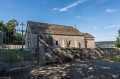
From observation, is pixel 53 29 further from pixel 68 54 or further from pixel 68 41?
pixel 68 54

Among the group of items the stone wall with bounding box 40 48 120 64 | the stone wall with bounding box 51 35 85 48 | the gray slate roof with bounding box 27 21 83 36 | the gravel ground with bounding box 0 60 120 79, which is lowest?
the gravel ground with bounding box 0 60 120 79

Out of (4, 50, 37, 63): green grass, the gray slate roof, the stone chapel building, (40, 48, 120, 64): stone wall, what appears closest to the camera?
(4, 50, 37, 63): green grass

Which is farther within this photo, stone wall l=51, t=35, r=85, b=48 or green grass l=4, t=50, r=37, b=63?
stone wall l=51, t=35, r=85, b=48

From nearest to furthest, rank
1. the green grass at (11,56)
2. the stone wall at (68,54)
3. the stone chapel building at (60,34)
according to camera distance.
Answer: the green grass at (11,56), the stone wall at (68,54), the stone chapel building at (60,34)

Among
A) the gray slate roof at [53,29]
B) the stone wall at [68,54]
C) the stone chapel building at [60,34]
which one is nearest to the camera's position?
the stone wall at [68,54]

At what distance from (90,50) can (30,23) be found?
2082 centimetres


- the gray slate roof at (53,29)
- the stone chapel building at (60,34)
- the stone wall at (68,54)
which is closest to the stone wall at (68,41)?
the stone chapel building at (60,34)

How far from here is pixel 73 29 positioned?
43.3 m

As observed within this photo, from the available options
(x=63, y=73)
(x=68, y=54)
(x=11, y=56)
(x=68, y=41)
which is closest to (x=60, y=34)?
(x=68, y=41)

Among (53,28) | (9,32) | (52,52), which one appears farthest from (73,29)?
(9,32)

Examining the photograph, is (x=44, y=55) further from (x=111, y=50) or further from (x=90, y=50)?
(x=111, y=50)

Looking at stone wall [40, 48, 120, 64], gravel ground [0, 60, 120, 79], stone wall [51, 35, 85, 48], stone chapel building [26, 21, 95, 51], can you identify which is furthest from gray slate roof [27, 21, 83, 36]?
gravel ground [0, 60, 120, 79]

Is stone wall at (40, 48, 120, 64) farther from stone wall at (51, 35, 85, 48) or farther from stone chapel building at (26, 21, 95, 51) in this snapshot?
stone wall at (51, 35, 85, 48)

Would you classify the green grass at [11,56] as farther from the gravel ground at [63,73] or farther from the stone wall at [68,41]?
the stone wall at [68,41]
